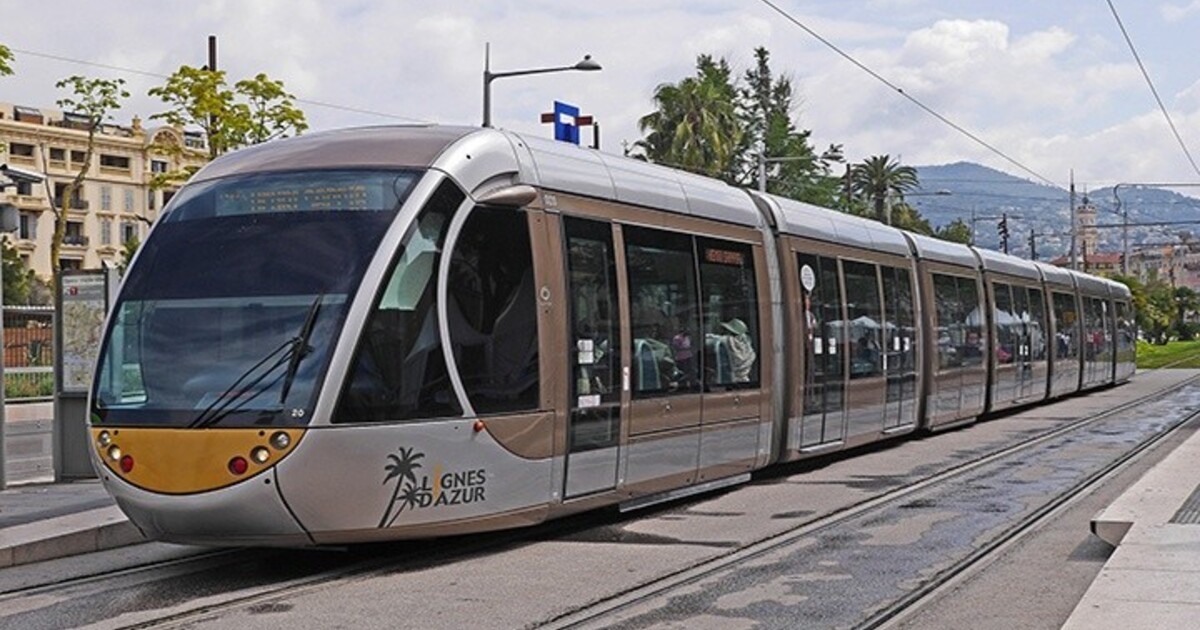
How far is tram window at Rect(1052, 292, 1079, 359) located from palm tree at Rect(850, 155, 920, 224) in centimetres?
5650

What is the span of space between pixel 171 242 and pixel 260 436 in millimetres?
1770

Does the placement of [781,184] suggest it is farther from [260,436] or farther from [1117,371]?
[260,436]

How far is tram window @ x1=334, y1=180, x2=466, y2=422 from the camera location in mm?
10328

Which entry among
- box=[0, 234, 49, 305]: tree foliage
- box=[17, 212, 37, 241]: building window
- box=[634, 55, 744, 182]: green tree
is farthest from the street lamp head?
box=[17, 212, 37, 241]: building window

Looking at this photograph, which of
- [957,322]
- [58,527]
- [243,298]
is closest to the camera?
[243,298]

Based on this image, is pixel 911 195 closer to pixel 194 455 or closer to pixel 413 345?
pixel 413 345

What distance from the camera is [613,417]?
1276cm

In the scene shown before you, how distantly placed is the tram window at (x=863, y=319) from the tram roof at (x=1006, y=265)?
7977 mm

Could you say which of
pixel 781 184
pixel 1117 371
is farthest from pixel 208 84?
pixel 781 184

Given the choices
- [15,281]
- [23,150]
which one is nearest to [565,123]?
[15,281]

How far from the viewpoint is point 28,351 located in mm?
25750

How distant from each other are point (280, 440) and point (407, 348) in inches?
41.1

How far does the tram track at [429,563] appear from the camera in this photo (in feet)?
30.6

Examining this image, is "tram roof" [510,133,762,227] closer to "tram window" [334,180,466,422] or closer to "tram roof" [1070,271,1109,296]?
"tram window" [334,180,466,422]
